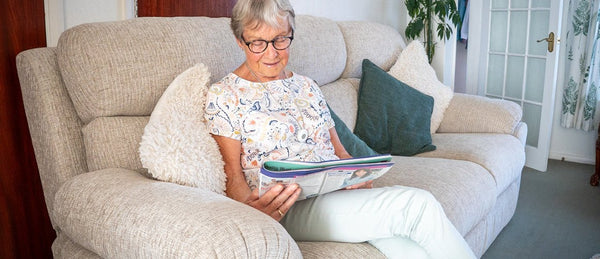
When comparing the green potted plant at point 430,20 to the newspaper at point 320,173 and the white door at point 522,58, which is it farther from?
the newspaper at point 320,173

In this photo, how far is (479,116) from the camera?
9.74 feet

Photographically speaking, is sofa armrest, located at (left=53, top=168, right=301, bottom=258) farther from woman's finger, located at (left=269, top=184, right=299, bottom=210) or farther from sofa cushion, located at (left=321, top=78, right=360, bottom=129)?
sofa cushion, located at (left=321, top=78, right=360, bottom=129)

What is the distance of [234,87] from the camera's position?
1.76 metres

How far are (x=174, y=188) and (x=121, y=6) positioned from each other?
1.15m

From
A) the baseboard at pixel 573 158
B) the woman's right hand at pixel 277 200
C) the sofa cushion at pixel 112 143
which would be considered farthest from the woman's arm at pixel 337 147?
the baseboard at pixel 573 158

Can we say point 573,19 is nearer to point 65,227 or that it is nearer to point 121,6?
point 121,6

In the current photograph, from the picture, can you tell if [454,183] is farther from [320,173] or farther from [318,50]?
[320,173]

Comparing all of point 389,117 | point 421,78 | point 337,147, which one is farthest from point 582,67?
point 337,147

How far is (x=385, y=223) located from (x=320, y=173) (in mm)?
298

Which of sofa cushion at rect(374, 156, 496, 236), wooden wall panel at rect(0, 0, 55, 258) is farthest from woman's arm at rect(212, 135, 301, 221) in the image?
wooden wall panel at rect(0, 0, 55, 258)

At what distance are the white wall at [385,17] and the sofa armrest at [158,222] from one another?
35.3 inches

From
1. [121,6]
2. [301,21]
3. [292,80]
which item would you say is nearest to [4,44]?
[121,6]

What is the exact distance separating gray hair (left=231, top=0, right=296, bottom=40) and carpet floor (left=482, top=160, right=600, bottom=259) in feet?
4.91

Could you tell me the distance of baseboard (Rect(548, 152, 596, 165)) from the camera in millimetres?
4129
